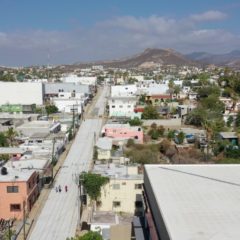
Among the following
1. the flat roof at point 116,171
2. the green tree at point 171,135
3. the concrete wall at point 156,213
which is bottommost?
the green tree at point 171,135

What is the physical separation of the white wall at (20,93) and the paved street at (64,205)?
18.1 metres

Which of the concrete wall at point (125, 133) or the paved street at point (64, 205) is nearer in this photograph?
the paved street at point (64, 205)

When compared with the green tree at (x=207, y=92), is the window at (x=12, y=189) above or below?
below

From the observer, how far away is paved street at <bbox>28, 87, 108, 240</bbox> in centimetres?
1368

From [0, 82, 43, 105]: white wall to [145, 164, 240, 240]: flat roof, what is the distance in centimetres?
3015

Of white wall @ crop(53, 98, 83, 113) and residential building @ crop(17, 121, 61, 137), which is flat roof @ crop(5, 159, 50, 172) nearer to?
residential building @ crop(17, 121, 61, 137)

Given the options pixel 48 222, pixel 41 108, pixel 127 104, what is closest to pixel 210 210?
pixel 48 222

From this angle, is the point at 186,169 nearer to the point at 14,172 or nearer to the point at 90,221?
the point at 90,221

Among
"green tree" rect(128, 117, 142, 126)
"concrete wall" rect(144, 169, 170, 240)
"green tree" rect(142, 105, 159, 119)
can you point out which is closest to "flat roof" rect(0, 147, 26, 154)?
"concrete wall" rect(144, 169, 170, 240)

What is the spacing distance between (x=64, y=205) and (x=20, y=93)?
28436mm

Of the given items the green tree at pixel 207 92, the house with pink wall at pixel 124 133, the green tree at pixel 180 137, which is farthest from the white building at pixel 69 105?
the green tree at pixel 180 137

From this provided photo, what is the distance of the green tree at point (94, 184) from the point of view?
610 inches

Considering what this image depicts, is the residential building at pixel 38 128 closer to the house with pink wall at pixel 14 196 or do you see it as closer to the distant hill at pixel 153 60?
the house with pink wall at pixel 14 196

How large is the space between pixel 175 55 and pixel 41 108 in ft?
468
